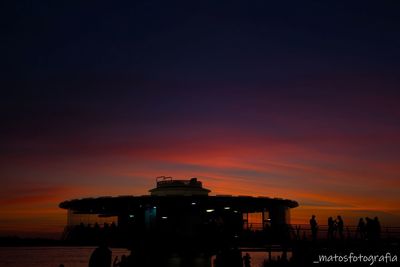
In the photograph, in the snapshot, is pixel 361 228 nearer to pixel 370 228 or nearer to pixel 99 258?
pixel 370 228

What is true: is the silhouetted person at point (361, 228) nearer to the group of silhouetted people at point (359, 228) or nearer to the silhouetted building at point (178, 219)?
the group of silhouetted people at point (359, 228)

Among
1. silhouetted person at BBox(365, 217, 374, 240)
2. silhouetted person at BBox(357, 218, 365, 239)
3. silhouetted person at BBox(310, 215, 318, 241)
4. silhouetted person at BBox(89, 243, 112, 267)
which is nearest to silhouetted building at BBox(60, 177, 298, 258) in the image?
silhouetted person at BBox(310, 215, 318, 241)

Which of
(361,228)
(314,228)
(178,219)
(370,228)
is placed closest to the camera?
(370,228)

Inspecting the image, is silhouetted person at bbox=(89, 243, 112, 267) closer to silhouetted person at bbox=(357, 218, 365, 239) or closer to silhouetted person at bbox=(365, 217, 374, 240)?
silhouetted person at bbox=(365, 217, 374, 240)

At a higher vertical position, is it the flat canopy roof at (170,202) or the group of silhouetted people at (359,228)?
the flat canopy roof at (170,202)

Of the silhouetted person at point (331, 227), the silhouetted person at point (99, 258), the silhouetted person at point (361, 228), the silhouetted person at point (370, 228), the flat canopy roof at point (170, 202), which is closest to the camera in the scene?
the silhouetted person at point (99, 258)

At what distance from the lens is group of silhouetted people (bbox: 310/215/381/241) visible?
33.0 meters

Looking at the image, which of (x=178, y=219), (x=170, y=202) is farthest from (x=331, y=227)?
(x=170, y=202)

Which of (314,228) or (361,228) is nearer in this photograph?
(361,228)

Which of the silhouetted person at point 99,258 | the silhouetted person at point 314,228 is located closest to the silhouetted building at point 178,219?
the silhouetted person at point 314,228

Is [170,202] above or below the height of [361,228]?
above

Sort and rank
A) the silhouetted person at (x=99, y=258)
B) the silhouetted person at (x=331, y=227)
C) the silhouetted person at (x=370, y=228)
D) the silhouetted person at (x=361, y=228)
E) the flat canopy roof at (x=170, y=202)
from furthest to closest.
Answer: the flat canopy roof at (x=170, y=202) < the silhouetted person at (x=331, y=227) < the silhouetted person at (x=361, y=228) < the silhouetted person at (x=370, y=228) < the silhouetted person at (x=99, y=258)

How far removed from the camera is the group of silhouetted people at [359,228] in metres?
33.0

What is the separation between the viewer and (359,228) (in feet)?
117
